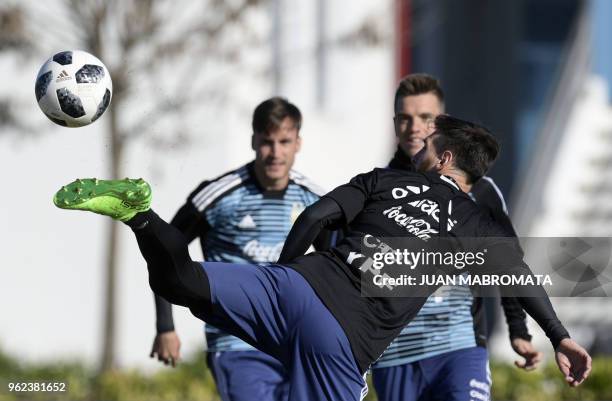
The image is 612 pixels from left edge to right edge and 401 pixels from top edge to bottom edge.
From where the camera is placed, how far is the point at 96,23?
12383 millimetres

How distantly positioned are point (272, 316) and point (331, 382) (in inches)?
14.4

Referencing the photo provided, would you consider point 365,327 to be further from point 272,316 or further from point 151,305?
point 151,305

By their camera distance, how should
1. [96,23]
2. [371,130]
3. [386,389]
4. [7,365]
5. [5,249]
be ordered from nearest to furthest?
[386,389]
[96,23]
[7,365]
[5,249]
[371,130]

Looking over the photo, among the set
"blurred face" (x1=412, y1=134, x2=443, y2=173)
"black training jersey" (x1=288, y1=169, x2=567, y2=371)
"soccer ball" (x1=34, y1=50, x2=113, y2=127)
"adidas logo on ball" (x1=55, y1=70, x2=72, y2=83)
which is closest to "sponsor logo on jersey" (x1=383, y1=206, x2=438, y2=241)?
"black training jersey" (x1=288, y1=169, x2=567, y2=371)

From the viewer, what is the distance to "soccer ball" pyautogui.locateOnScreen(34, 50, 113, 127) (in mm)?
6102

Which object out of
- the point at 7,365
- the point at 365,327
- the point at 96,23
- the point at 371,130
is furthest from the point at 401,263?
the point at 371,130

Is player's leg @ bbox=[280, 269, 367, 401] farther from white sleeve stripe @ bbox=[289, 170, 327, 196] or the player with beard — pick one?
white sleeve stripe @ bbox=[289, 170, 327, 196]

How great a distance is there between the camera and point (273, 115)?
7.15m

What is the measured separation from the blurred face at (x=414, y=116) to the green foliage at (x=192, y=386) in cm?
532

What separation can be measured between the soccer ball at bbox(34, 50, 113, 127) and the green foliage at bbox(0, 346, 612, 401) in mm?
5857

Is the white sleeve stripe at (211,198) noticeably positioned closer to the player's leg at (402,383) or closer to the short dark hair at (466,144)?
the player's leg at (402,383)

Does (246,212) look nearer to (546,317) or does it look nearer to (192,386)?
(546,317)

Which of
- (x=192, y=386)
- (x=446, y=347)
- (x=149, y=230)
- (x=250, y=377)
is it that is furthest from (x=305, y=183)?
(x=192, y=386)

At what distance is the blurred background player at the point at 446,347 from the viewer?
21.0 feet
